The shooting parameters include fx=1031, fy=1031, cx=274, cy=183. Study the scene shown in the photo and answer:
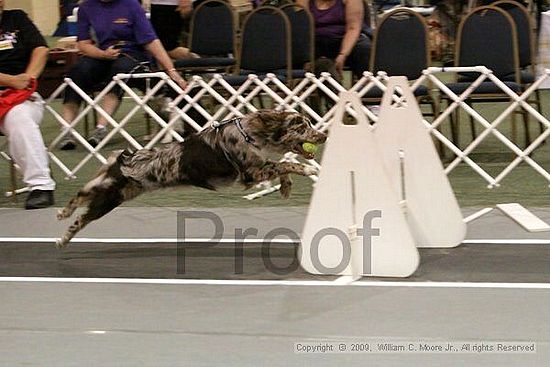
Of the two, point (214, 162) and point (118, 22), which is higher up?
point (118, 22)

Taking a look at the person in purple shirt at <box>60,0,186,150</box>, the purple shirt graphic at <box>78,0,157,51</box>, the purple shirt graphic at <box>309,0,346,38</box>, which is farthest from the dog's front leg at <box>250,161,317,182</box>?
the purple shirt graphic at <box>309,0,346,38</box>

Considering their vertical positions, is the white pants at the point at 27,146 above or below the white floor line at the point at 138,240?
above

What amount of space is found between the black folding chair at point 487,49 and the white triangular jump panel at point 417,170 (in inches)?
88.9

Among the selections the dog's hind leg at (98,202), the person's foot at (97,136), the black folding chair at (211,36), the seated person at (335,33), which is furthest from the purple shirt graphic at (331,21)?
the dog's hind leg at (98,202)

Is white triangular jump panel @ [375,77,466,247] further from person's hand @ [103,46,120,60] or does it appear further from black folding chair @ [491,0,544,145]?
person's hand @ [103,46,120,60]

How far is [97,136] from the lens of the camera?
27.1 ft

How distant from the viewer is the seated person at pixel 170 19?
9617 millimetres

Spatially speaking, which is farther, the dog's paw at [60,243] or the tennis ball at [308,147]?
the dog's paw at [60,243]

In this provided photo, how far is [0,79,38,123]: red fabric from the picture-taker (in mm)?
6535

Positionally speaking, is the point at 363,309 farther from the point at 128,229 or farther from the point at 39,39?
the point at 39,39

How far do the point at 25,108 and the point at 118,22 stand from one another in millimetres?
1864

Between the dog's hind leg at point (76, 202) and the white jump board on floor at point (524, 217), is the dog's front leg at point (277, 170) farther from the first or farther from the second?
the white jump board on floor at point (524, 217)

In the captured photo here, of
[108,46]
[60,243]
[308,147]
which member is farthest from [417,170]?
[108,46]

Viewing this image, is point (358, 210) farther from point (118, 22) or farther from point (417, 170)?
point (118, 22)
